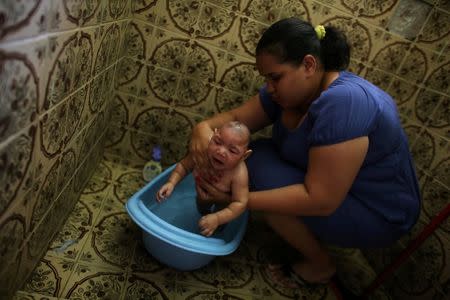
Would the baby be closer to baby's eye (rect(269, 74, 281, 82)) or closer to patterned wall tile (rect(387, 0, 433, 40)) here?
baby's eye (rect(269, 74, 281, 82))

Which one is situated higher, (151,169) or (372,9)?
(372,9)

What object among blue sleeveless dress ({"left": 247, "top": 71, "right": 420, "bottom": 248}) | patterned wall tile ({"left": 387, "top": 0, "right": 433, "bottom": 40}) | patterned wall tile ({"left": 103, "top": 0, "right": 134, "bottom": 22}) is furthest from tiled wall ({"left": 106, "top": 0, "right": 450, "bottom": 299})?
blue sleeveless dress ({"left": 247, "top": 71, "right": 420, "bottom": 248})

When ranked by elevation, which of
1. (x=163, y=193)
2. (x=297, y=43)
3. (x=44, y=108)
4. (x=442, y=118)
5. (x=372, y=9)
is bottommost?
(x=163, y=193)

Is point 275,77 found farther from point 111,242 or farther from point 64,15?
point 111,242

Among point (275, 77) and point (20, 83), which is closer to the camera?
point (20, 83)

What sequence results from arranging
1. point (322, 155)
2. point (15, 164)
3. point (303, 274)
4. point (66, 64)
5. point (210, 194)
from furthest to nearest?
point (303, 274), point (210, 194), point (322, 155), point (66, 64), point (15, 164)

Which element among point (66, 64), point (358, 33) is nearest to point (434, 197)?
point (358, 33)

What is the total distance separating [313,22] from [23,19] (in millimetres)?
1141

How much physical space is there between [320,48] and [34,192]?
2.85 ft

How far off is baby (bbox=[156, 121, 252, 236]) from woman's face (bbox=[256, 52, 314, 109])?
155 millimetres

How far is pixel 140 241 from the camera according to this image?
1.22 m

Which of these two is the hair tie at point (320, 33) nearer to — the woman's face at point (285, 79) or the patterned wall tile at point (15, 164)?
the woman's face at point (285, 79)

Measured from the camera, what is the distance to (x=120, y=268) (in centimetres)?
109

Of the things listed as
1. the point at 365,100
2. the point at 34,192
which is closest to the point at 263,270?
the point at 365,100
